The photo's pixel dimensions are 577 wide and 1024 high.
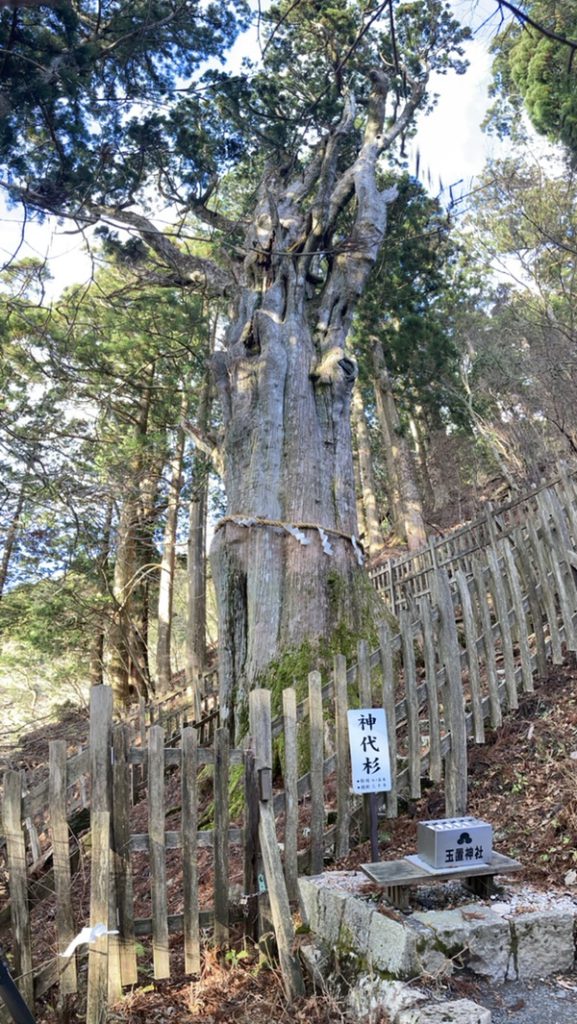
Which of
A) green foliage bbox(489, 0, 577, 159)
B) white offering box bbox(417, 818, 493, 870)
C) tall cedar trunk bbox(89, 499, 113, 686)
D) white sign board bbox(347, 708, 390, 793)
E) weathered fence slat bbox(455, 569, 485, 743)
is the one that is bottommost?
white offering box bbox(417, 818, 493, 870)

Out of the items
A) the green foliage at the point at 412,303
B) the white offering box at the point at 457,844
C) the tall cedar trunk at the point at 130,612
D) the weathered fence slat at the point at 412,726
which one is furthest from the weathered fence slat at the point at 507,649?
the tall cedar trunk at the point at 130,612

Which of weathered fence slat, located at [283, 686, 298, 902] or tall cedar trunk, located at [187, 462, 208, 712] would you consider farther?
tall cedar trunk, located at [187, 462, 208, 712]

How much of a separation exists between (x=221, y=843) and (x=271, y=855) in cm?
32

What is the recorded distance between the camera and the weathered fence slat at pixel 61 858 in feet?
9.73

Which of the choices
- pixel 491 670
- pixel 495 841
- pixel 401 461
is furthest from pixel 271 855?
pixel 401 461

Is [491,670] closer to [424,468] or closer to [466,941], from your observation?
[466,941]

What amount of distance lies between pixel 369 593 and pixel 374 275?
8.09m

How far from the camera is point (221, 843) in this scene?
3369 millimetres

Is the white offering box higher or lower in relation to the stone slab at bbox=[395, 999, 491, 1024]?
higher

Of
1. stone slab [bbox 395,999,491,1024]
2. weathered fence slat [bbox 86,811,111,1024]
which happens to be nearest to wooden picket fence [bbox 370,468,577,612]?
weathered fence slat [bbox 86,811,111,1024]

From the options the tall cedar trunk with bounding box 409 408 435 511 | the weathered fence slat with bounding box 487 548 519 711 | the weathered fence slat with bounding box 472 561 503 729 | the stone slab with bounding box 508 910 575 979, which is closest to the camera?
the stone slab with bounding box 508 910 575 979

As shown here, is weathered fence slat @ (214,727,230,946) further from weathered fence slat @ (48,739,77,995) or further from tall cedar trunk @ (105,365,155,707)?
tall cedar trunk @ (105,365,155,707)

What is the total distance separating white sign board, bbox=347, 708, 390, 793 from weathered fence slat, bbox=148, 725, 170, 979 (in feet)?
3.46

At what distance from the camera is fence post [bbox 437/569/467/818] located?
156 inches
